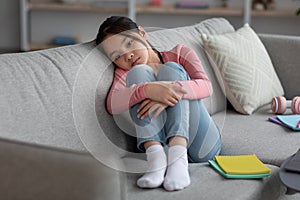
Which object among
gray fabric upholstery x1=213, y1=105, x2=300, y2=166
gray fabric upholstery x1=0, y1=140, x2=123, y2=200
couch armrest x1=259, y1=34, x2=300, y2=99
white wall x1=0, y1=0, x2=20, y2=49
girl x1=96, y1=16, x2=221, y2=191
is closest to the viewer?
gray fabric upholstery x1=0, y1=140, x2=123, y2=200

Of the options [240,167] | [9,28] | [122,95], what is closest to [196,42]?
[122,95]

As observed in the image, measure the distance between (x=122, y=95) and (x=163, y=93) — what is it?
7.0 inches

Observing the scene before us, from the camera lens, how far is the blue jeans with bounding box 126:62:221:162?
2102 mm

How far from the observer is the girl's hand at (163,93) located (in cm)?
209

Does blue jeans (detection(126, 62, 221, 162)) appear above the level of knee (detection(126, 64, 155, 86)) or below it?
below

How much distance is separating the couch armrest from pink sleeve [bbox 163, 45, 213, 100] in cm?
99

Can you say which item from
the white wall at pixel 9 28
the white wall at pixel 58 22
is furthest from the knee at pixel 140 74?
the white wall at pixel 9 28

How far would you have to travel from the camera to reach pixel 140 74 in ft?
7.20

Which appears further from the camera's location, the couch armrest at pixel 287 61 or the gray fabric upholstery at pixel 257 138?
the couch armrest at pixel 287 61

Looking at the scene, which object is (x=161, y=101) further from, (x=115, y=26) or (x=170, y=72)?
(x=115, y=26)

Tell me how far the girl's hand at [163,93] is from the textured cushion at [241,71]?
87 cm

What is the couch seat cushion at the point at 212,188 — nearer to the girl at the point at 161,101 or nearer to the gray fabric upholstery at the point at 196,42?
the girl at the point at 161,101

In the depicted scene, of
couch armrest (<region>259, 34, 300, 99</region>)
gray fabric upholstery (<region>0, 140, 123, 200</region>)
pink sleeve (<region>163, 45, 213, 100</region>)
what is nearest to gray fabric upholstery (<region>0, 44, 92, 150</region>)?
pink sleeve (<region>163, 45, 213, 100</region>)

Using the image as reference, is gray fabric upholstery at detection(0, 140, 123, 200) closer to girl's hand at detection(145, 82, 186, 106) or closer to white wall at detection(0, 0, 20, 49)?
girl's hand at detection(145, 82, 186, 106)
